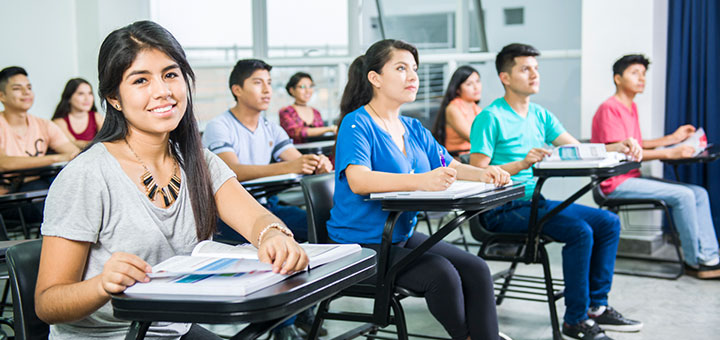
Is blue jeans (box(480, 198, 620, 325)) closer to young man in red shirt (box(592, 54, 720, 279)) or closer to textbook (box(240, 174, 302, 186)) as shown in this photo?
textbook (box(240, 174, 302, 186))

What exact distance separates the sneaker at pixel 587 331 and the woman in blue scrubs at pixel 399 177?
85 cm

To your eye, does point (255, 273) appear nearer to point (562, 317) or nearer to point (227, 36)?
point (562, 317)

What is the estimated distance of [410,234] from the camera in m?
2.39

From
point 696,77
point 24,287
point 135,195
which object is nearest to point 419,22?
point 696,77

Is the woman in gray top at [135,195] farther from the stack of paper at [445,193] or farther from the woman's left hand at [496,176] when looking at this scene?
the woman's left hand at [496,176]

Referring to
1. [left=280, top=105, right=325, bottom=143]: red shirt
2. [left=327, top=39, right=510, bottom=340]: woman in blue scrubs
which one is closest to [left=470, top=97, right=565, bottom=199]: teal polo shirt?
[left=327, top=39, right=510, bottom=340]: woman in blue scrubs

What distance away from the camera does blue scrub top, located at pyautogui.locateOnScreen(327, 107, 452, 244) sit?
2266 millimetres

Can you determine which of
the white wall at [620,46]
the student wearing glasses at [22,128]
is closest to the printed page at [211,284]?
the student wearing glasses at [22,128]

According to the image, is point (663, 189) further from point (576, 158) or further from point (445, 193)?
point (445, 193)

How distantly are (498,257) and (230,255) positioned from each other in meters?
2.01

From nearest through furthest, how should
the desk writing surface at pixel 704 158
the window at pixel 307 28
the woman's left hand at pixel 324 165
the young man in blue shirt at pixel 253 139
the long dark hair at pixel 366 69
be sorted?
1. the long dark hair at pixel 366 69
2. the woman's left hand at pixel 324 165
3. the young man in blue shirt at pixel 253 139
4. the desk writing surface at pixel 704 158
5. the window at pixel 307 28

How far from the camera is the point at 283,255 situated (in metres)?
1.11

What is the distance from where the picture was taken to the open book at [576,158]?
2787 mm

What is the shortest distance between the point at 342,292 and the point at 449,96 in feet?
9.73
